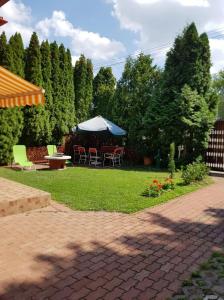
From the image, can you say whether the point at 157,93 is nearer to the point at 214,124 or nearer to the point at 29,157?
the point at 214,124

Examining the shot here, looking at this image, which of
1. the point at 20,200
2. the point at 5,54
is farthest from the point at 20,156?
the point at 20,200

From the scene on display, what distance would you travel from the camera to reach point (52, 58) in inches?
741

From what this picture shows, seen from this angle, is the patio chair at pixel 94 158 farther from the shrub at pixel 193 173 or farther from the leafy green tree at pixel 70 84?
the shrub at pixel 193 173

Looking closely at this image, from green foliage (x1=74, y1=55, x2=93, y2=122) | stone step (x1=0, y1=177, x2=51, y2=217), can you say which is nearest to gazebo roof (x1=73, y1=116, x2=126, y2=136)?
green foliage (x1=74, y1=55, x2=93, y2=122)

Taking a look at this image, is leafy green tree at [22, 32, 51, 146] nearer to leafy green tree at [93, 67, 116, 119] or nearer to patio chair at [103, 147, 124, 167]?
patio chair at [103, 147, 124, 167]

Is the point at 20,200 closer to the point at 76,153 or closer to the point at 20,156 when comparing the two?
the point at 20,156

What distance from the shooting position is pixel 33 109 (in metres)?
17.1

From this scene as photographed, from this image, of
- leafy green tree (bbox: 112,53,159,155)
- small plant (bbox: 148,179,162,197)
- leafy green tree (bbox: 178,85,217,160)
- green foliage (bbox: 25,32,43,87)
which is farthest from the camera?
leafy green tree (bbox: 112,53,159,155)

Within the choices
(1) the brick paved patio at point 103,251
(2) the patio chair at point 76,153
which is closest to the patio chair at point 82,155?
(2) the patio chair at point 76,153

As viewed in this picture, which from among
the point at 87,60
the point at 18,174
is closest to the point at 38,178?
the point at 18,174

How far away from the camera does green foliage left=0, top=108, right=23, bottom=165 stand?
15344 mm

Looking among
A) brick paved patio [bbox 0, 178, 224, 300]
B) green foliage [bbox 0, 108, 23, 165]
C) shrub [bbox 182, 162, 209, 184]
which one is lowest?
brick paved patio [bbox 0, 178, 224, 300]

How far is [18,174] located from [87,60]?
12.9 metres

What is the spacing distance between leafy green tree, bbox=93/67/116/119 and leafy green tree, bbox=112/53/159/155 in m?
1.91
